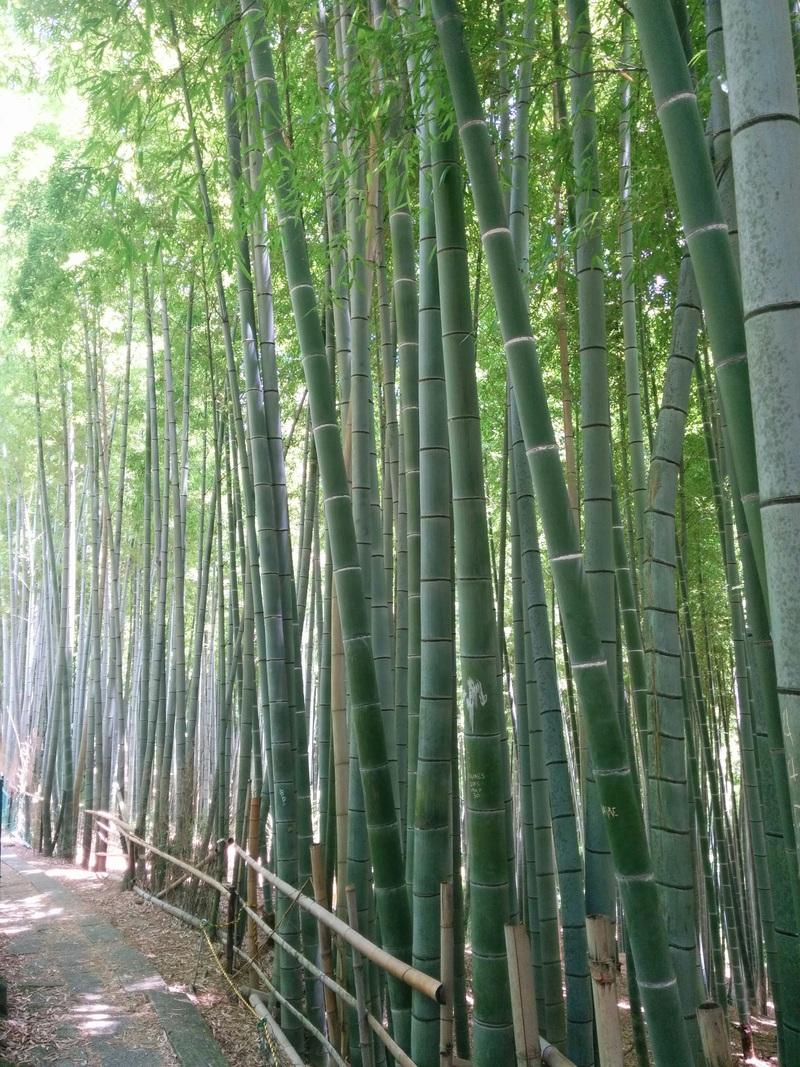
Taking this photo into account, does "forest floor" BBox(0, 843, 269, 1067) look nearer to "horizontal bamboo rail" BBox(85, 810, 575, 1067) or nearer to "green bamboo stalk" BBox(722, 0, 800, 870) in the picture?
"horizontal bamboo rail" BBox(85, 810, 575, 1067)

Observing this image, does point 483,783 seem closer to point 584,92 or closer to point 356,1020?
point 356,1020

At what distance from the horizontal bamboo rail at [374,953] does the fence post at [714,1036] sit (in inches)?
28.5

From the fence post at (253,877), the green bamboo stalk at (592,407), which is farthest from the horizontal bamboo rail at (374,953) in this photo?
the fence post at (253,877)

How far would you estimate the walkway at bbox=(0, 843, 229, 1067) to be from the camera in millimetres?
3512

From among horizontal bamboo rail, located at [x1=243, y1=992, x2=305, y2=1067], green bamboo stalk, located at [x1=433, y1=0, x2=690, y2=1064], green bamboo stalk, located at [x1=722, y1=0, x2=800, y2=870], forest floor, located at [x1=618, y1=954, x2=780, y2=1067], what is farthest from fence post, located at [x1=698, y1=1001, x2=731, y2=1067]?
forest floor, located at [x1=618, y1=954, x2=780, y2=1067]

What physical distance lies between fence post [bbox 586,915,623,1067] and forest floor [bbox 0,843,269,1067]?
260 cm

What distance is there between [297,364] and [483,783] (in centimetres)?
439

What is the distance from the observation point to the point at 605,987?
144 cm

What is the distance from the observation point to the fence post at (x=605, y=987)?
56.6 inches

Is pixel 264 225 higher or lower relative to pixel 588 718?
higher

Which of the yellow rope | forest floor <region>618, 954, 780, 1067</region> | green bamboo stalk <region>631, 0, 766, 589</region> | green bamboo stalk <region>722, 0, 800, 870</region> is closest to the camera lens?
green bamboo stalk <region>722, 0, 800, 870</region>

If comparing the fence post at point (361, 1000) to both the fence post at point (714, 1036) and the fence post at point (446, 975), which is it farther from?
the fence post at point (714, 1036)

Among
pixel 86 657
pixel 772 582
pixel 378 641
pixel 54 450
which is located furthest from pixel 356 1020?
pixel 54 450

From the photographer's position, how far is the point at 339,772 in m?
3.08
